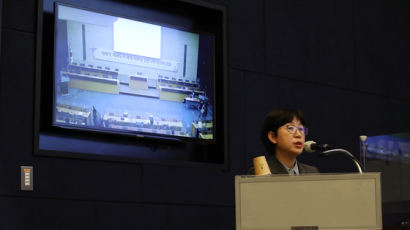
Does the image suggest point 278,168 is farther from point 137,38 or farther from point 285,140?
point 137,38

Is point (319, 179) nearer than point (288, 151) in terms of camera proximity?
Yes

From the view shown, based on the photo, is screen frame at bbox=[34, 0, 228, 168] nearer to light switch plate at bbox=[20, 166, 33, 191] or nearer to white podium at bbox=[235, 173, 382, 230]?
light switch plate at bbox=[20, 166, 33, 191]

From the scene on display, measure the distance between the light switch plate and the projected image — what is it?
382 millimetres

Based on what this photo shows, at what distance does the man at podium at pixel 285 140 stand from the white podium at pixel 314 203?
91cm

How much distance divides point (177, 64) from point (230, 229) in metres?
1.32

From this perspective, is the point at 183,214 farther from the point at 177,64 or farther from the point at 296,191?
the point at 296,191

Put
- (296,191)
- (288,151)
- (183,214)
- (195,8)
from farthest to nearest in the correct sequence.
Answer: (195,8), (183,214), (288,151), (296,191)

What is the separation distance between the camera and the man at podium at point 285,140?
3.50 meters

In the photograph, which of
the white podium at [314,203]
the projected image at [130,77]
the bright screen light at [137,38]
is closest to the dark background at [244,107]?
the projected image at [130,77]

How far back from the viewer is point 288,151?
3.50m

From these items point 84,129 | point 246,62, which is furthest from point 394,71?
point 84,129

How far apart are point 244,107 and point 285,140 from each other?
1954 mm

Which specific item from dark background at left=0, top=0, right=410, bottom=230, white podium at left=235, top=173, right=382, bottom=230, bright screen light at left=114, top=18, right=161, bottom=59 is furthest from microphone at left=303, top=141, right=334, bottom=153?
bright screen light at left=114, top=18, right=161, bottom=59

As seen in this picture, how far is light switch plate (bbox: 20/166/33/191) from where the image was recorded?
413 centimetres
